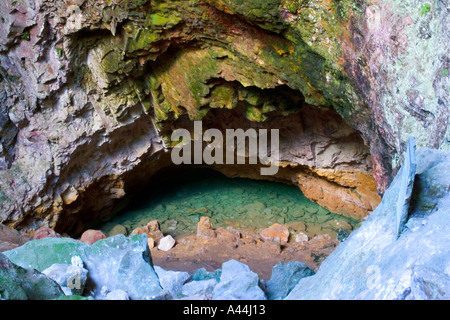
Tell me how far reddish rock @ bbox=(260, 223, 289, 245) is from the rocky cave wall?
2.73 feet

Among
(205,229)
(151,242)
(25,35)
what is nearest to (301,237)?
(205,229)

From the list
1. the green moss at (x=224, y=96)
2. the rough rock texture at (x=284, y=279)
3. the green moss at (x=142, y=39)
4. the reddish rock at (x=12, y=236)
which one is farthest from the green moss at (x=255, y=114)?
the reddish rock at (x=12, y=236)

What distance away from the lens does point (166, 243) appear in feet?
15.3

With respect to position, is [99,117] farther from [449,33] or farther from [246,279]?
[449,33]

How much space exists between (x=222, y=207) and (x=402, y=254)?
4.52 metres

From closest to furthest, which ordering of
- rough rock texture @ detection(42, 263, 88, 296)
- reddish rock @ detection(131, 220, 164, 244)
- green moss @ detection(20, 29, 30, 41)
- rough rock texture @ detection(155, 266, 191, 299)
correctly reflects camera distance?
rough rock texture @ detection(42, 263, 88, 296), rough rock texture @ detection(155, 266, 191, 299), green moss @ detection(20, 29, 30, 41), reddish rock @ detection(131, 220, 164, 244)

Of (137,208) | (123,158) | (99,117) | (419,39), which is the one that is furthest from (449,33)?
(137,208)

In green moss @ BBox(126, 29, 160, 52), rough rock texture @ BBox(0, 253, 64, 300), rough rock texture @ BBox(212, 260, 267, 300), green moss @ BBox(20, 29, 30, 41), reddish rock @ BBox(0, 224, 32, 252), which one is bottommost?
reddish rock @ BBox(0, 224, 32, 252)

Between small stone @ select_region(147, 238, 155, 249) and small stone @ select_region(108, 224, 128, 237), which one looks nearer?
small stone @ select_region(147, 238, 155, 249)

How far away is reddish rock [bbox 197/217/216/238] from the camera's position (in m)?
4.80

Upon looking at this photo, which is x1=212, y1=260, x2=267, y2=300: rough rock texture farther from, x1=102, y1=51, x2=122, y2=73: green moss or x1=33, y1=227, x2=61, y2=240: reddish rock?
x1=33, y1=227, x2=61, y2=240: reddish rock

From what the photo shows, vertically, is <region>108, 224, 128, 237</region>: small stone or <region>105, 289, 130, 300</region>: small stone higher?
<region>105, 289, 130, 300</region>: small stone

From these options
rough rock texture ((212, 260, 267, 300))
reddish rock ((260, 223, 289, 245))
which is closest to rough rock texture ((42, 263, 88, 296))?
rough rock texture ((212, 260, 267, 300))

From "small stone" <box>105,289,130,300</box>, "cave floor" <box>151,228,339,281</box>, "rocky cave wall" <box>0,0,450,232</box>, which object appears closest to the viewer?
"small stone" <box>105,289,130,300</box>
